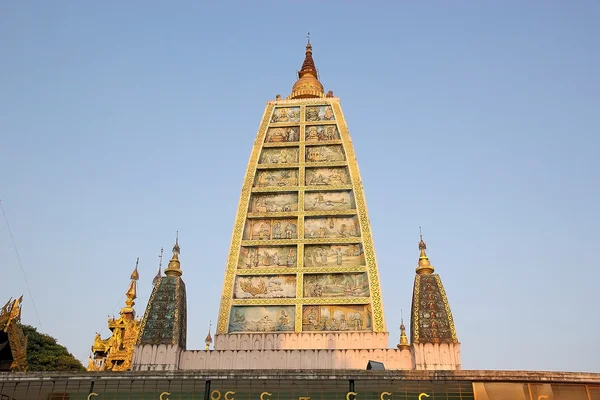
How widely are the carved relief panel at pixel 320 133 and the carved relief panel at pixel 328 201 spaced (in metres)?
3.27

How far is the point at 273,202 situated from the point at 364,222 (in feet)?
13.9

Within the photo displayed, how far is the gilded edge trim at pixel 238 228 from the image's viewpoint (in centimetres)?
2393

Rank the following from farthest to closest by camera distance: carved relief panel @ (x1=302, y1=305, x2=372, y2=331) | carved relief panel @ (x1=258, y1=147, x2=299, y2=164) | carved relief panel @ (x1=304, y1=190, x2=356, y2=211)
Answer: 1. carved relief panel @ (x1=258, y1=147, x2=299, y2=164)
2. carved relief panel @ (x1=304, y1=190, x2=356, y2=211)
3. carved relief panel @ (x1=302, y1=305, x2=372, y2=331)

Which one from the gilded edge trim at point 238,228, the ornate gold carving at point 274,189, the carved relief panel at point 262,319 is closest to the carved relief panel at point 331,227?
the ornate gold carving at point 274,189

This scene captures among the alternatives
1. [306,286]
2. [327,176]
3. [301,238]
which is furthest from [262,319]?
[327,176]

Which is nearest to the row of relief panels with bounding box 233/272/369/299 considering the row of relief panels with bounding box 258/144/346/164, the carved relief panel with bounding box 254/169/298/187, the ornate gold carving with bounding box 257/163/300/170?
the carved relief panel with bounding box 254/169/298/187

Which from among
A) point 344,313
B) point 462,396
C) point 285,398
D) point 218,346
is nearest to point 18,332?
point 218,346

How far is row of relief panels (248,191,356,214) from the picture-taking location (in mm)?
27031

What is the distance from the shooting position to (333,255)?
25578mm

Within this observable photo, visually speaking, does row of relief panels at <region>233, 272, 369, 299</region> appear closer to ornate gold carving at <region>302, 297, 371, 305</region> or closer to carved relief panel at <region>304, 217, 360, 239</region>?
ornate gold carving at <region>302, 297, 371, 305</region>

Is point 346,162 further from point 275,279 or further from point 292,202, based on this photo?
point 275,279

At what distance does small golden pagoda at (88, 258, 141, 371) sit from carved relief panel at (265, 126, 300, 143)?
1153 centimetres

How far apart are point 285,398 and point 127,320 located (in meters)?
18.9

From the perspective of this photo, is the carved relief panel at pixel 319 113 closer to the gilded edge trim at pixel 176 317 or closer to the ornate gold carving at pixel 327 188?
the ornate gold carving at pixel 327 188
